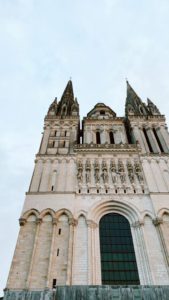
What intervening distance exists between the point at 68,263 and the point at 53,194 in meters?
5.63

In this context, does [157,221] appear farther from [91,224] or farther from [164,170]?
[164,170]

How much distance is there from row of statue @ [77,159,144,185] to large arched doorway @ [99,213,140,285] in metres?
3.35

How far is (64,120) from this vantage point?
92.7 ft

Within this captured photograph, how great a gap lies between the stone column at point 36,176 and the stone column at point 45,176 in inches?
12.9

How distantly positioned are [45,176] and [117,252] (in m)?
8.51

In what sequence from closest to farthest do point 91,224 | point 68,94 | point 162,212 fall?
point 91,224 → point 162,212 → point 68,94

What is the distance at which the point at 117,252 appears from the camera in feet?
49.6

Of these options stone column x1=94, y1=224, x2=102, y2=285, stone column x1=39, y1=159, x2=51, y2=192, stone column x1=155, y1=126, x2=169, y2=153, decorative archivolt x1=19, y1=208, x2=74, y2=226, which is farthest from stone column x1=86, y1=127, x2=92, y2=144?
stone column x1=94, y1=224, x2=102, y2=285

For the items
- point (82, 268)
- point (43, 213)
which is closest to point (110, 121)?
point (43, 213)

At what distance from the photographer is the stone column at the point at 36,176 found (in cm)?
1863

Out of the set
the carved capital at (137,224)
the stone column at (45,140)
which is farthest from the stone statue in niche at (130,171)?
the stone column at (45,140)

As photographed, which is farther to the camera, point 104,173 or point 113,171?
point 113,171

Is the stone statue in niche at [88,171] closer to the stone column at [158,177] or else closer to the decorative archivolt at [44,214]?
the decorative archivolt at [44,214]

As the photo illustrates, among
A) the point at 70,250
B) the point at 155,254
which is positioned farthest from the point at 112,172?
the point at 70,250
